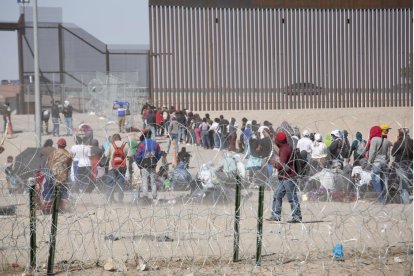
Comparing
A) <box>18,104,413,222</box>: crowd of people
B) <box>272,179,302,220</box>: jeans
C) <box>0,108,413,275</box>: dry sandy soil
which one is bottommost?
<box>0,108,413,275</box>: dry sandy soil

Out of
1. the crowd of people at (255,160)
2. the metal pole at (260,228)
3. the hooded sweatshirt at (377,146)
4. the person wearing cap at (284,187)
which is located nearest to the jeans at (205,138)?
the crowd of people at (255,160)

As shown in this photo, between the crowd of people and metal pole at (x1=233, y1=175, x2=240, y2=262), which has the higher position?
the crowd of people

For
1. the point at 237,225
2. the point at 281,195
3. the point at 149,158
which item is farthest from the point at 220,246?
the point at 149,158

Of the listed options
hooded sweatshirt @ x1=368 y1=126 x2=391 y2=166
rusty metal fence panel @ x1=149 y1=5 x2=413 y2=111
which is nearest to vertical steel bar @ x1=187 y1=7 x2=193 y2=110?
rusty metal fence panel @ x1=149 y1=5 x2=413 y2=111

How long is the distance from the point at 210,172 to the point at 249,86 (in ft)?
62.6

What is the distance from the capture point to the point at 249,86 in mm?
29328

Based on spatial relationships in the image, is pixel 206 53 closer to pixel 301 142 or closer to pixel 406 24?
pixel 406 24

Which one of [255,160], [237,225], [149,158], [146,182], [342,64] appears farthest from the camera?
[342,64]

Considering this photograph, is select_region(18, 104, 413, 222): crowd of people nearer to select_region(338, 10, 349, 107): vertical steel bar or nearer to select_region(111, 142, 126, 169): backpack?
select_region(111, 142, 126, 169): backpack

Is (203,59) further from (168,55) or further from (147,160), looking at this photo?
(147,160)

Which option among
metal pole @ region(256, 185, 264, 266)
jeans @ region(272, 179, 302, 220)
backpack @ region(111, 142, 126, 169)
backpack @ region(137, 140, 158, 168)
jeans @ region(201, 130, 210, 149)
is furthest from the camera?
jeans @ region(201, 130, 210, 149)

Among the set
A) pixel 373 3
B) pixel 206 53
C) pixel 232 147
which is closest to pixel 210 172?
pixel 232 147

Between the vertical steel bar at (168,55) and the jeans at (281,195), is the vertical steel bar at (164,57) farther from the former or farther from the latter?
the jeans at (281,195)

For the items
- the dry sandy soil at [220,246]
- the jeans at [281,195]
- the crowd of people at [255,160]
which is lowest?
the dry sandy soil at [220,246]
